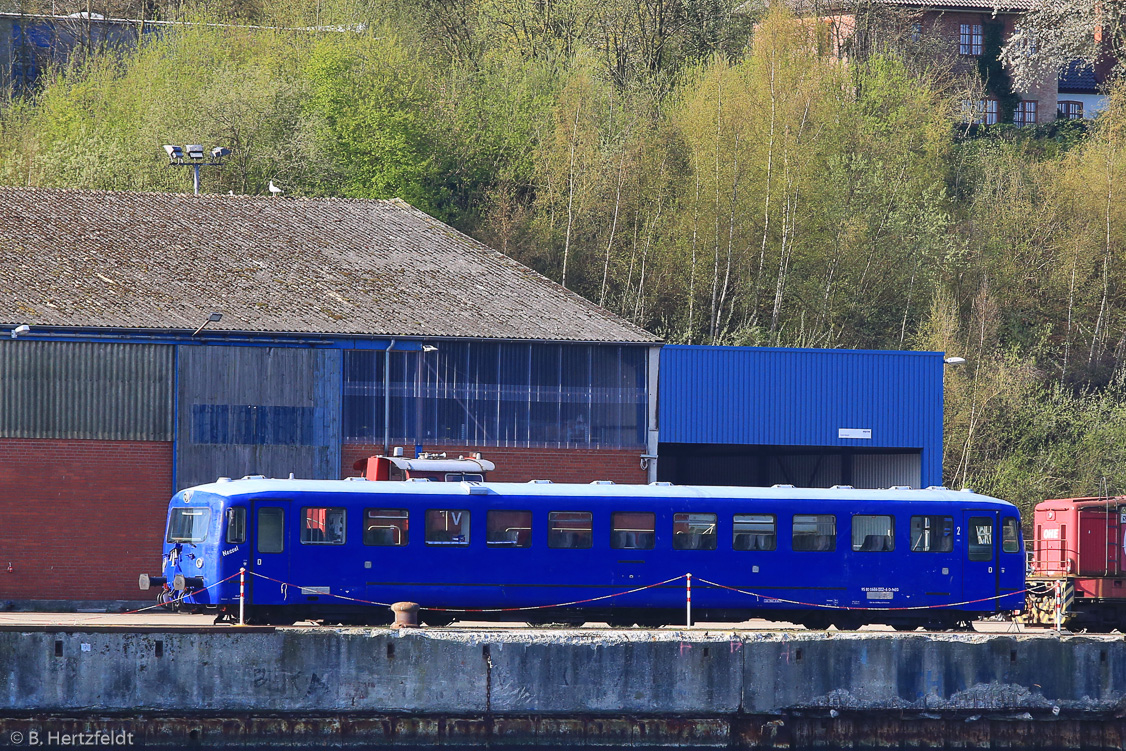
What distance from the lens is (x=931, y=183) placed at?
180 ft

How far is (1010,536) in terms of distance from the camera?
25.1 meters

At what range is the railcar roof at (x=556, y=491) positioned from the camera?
23094 mm

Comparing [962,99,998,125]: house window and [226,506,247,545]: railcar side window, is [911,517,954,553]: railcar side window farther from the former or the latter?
[962,99,998,125]: house window

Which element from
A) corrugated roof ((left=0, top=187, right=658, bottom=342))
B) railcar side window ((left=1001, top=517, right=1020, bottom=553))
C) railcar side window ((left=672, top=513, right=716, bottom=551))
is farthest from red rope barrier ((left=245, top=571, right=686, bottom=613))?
corrugated roof ((left=0, top=187, right=658, bottom=342))

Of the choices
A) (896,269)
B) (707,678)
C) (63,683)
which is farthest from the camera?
(896,269)

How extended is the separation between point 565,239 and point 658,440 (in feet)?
68.2

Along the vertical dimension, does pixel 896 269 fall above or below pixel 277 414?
above

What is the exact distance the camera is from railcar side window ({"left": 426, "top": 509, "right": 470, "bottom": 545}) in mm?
23375

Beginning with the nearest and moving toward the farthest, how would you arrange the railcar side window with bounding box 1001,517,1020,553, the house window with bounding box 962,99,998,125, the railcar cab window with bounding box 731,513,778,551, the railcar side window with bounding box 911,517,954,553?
the railcar cab window with bounding box 731,513,778,551, the railcar side window with bounding box 911,517,954,553, the railcar side window with bounding box 1001,517,1020,553, the house window with bounding box 962,99,998,125

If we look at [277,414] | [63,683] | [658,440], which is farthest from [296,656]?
[658,440]

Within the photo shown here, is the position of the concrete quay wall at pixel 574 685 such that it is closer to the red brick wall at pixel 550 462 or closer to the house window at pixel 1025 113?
the red brick wall at pixel 550 462

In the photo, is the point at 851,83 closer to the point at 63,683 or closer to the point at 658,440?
the point at 658,440

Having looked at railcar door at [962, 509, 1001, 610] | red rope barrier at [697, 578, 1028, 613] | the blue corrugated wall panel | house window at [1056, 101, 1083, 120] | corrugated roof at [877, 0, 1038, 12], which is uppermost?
corrugated roof at [877, 0, 1038, 12]

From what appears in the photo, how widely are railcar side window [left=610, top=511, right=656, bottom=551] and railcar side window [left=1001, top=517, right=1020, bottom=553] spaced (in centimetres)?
670
